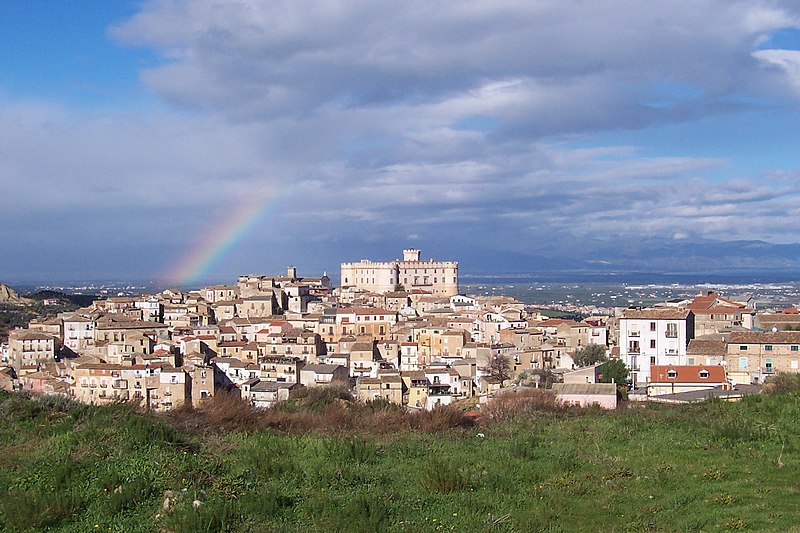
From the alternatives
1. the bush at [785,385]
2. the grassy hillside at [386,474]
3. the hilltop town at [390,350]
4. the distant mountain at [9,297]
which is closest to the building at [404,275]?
the hilltop town at [390,350]

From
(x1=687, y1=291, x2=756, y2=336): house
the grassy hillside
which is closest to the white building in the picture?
(x1=687, y1=291, x2=756, y2=336): house

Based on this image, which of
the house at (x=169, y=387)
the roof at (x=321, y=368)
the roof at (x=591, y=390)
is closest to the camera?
the roof at (x=591, y=390)

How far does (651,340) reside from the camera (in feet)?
117

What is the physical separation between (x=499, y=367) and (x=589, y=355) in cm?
522

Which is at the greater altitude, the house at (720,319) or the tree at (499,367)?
the house at (720,319)

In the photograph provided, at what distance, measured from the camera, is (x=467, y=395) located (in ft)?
125

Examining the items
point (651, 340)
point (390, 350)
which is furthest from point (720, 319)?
point (390, 350)

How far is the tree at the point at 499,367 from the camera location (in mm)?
40969

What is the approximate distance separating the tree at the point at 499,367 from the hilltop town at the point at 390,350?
0.12 m

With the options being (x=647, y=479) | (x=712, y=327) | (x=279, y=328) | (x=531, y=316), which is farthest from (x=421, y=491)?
(x=531, y=316)

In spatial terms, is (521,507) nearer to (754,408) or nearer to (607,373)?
(754,408)

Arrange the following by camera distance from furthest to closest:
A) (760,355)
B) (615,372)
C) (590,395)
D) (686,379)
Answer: (615,372), (760,355), (686,379), (590,395)

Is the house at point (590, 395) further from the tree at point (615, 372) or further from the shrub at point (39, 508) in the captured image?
the shrub at point (39, 508)

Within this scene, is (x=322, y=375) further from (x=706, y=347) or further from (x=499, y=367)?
(x=706, y=347)
